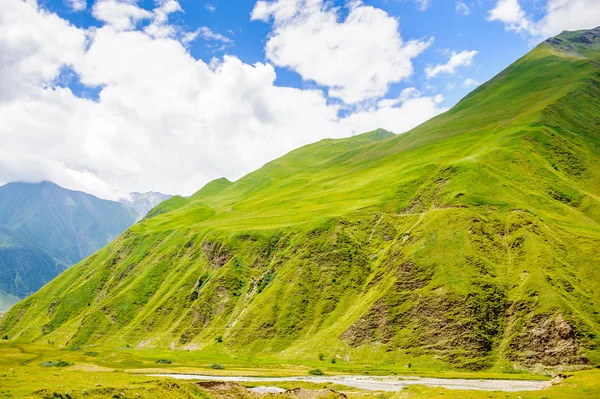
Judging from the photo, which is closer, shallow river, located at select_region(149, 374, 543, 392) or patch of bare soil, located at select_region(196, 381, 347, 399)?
patch of bare soil, located at select_region(196, 381, 347, 399)

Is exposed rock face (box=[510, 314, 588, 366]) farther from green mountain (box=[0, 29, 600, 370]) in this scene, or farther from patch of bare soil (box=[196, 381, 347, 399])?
patch of bare soil (box=[196, 381, 347, 399])

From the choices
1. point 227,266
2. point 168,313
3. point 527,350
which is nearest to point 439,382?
point 527,350

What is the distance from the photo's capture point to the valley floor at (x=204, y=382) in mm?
50138

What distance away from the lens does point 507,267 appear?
133 meters

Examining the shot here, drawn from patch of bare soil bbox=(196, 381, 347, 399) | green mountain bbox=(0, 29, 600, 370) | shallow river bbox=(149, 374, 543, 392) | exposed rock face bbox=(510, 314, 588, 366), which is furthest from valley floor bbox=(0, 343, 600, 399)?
green mountain bbox=(0, 29, 600, 370)

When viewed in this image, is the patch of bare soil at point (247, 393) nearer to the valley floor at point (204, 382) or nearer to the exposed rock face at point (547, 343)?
the valley floor at point (204, 382)

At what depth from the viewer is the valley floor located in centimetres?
5014

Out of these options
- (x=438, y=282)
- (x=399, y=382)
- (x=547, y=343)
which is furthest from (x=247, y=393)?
(x=438, y=282)

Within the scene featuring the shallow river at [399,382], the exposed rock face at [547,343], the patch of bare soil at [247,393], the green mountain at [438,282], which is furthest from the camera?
the green mountain at [438,282]

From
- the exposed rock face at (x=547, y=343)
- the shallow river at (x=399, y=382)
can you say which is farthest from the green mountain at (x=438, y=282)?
the shallow river at (x=399, y=382)

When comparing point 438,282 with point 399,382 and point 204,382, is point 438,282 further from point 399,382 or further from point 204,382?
point 204,382

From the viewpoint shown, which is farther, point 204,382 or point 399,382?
point 399,382

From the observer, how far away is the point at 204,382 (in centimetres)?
5972

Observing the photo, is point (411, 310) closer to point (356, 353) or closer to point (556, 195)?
point (356, 353)
